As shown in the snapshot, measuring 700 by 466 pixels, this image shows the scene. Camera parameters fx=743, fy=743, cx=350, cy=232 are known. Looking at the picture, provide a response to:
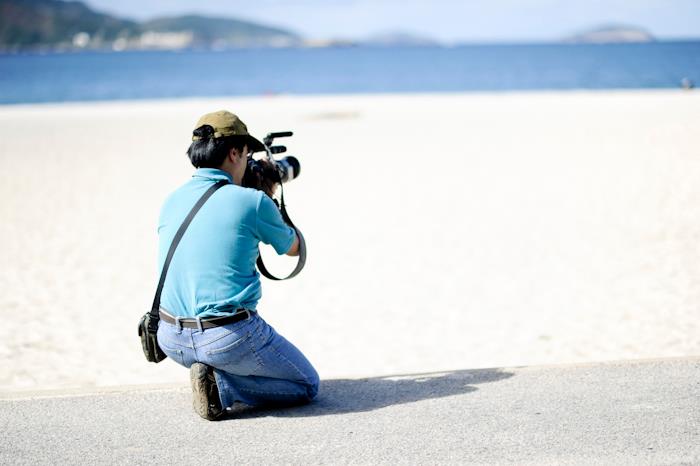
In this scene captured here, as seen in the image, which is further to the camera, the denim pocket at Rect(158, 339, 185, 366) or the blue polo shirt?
the denim pocket at Rect(158, 339, 185, 366)

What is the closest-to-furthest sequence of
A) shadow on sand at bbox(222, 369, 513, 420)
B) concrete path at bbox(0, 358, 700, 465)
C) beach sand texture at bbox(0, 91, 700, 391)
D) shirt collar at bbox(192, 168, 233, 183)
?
concrete path at bbox(0, 358, 700, 465) < shirt collar at bbox(192, 168, 233, 183) < shadow on sand at bbox(222, 369, 513, 420) < beach sand texture at bbox(0, 91, 700, 391)

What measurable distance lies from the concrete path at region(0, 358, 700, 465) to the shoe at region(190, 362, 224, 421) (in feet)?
0.20

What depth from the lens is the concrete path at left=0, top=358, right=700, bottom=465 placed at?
305cm

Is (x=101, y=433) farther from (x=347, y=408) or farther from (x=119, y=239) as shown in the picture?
(x=119, y=239)

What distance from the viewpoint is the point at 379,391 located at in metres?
3.78

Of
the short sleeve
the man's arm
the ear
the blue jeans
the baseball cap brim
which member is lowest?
the blue jeans

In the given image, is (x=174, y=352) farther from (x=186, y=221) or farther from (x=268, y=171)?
(x=268, y=171)

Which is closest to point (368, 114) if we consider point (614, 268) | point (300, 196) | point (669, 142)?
point (669, 142)

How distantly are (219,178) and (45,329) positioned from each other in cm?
334

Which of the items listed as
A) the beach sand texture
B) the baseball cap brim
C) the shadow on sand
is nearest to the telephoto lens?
the baseball cap brim

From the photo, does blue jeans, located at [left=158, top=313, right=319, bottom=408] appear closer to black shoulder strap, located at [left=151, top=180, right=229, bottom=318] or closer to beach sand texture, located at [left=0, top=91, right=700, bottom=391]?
black shoulder strap, located at [left=151, top=180, right=229, bottom=318]

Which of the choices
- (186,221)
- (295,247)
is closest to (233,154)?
(186,221)

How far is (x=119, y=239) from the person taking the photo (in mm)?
8930

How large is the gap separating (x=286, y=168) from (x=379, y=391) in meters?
1.22
